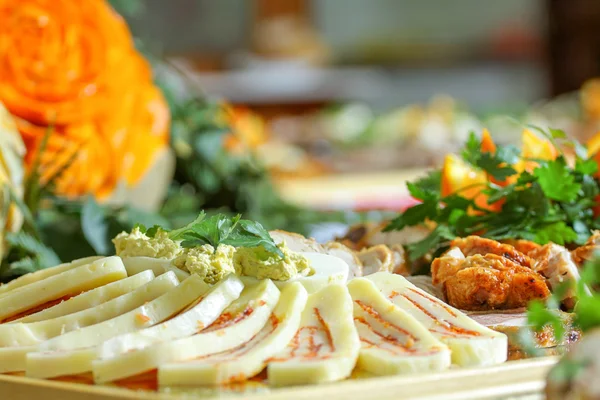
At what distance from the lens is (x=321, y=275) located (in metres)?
1.26

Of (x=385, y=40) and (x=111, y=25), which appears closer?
(x=111, y=25)

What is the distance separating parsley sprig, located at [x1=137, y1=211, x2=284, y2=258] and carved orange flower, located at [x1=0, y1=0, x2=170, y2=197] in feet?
2.72

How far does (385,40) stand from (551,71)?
2234 millimetres

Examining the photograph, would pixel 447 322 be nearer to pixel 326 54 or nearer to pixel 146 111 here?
pixel 146 111

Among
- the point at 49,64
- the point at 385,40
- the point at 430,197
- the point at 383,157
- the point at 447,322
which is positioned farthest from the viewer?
the point at 385,40

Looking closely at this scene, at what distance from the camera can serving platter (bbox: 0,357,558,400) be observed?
959 mm

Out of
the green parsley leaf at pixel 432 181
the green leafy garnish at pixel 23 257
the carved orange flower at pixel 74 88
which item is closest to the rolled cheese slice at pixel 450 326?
the green parsley leaf at pixel 432 181

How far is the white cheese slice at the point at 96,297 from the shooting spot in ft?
4.09

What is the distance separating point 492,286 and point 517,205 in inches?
12.0

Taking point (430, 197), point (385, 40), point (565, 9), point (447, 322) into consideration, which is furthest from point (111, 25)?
point (385, 40)

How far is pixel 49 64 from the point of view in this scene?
2115 mm

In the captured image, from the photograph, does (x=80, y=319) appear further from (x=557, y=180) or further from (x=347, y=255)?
(x=557, y=180)

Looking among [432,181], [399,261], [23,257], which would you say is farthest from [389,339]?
[23,257]

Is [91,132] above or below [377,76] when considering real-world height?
below
